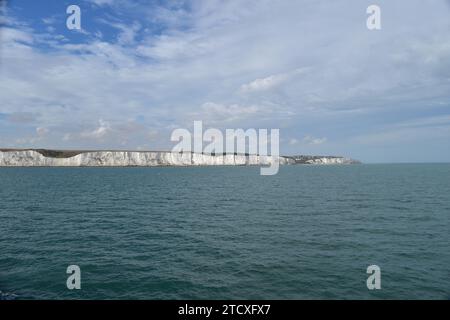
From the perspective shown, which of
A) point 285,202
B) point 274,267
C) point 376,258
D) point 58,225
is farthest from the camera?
point 285,202

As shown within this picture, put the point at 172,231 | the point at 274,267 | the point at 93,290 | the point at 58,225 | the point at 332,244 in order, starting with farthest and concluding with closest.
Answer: the point at 58,225 < the point at 172,231 < the point at 332,244 < the point at 274,267 < the point at 93,290

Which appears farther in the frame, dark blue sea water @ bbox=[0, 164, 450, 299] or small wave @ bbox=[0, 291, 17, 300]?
dark blue sea water @ bbox=[0, 164, 450, 299]

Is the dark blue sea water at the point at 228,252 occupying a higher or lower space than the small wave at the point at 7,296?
higher

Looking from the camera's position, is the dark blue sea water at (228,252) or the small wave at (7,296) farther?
the dark blue sea water at (228,252)

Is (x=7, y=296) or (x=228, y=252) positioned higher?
(x=228, y=252)

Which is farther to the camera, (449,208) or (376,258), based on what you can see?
(449,208)

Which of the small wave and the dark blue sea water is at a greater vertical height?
the dark blue sea water

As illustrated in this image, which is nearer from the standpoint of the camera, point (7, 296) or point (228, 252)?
point (7, 296)
